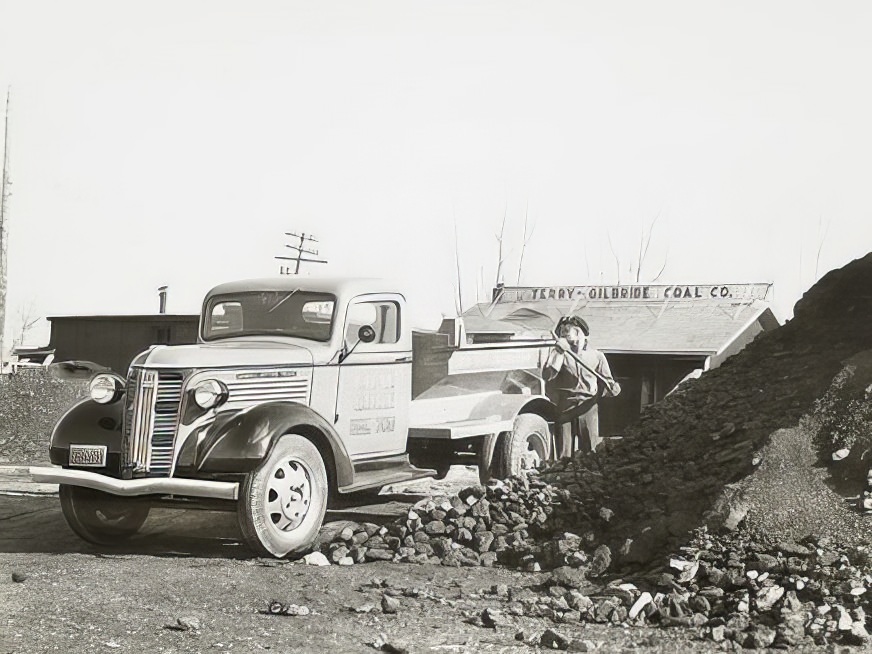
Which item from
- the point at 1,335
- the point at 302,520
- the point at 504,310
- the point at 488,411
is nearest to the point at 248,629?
the point at 302,520

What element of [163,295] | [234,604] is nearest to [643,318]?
[163,295]

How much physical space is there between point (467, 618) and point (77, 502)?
3.19 meters

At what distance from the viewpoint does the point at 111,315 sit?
13.9m

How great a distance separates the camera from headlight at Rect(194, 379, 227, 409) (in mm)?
6137

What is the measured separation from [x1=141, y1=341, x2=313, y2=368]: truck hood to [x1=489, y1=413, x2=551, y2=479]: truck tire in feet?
7.32

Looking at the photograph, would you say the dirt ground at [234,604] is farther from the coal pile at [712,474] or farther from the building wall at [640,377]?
the building wall at [640,377]

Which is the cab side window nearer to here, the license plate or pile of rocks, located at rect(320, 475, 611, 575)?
pile of rocks, located at rect(320, 475, 611, 575)

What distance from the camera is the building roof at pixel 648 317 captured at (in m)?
10.9

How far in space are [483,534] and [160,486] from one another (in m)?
2.09

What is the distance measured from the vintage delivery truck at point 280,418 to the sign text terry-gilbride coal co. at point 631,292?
298 cm

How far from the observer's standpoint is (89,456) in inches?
247

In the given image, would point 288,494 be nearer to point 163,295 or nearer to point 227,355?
point 227,355

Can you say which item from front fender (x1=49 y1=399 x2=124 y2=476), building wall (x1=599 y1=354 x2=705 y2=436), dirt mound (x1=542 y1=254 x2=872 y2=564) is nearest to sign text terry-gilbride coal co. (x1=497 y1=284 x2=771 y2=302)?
building wall (x1=599 y1=354 x2=705 y2=436)

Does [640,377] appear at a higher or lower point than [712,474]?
higher
